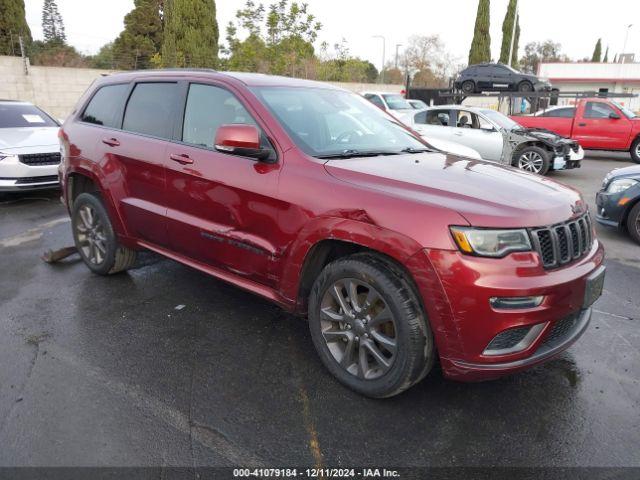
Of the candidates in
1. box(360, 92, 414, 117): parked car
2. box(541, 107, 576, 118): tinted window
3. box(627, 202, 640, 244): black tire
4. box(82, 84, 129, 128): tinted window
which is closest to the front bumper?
box(82, 84, 129, 128): tinted window

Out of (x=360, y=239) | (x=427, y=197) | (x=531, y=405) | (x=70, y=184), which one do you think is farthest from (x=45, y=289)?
(x=531, y=405)

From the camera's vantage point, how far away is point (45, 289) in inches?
174

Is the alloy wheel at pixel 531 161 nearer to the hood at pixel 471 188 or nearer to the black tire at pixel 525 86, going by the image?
the hood at pixel 471 188

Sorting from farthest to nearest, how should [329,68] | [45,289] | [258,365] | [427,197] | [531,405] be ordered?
1. [329,68]
2. [45,289]
3. [258,365]
4. [531,405]
5. [427,197]

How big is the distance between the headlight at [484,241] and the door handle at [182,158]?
78.6 inches

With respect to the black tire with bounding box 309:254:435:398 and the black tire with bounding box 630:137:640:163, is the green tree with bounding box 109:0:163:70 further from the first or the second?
the black tire with bounding box 309:254:435:398

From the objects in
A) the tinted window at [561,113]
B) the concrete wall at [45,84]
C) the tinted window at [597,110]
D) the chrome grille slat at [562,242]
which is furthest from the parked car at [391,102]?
the chrome grille slat at [562,242]

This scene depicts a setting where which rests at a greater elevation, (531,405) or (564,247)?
(564,247)

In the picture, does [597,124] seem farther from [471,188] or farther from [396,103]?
[471,188]

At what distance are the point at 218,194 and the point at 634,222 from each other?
5317 millimetres

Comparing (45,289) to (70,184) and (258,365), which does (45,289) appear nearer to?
(70,184)

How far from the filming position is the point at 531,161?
10852 millimetres

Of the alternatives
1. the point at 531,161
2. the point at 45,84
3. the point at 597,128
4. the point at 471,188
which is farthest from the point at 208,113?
the point at 45,84

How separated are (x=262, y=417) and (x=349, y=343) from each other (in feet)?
2.10
